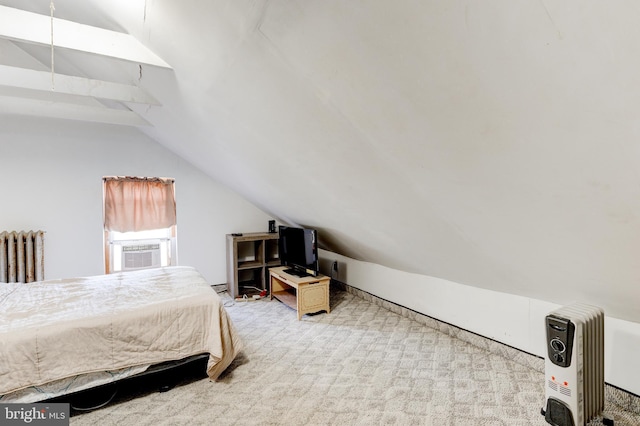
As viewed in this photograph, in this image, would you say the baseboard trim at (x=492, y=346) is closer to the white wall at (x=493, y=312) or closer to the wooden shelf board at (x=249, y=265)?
the white wall at (x=493, y=312)

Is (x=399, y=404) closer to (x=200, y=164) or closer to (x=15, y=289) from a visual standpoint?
(x=15, y=289)

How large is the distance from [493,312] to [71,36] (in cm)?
380

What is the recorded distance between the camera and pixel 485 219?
190cm

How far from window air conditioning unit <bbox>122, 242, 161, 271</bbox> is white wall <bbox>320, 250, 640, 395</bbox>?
296 centimetres

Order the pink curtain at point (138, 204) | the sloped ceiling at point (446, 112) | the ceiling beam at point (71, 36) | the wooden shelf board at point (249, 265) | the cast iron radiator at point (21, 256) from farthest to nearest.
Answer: the wooden shelf board at point (249, 265), the pink curtain at point (138, 204), the cast iron radiator at point (21, 256), the ceiling beam at point (71, 36), the sloped ceiling at point (446, 112)

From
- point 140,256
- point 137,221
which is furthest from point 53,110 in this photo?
point 140,256

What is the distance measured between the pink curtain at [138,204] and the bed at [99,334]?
160 cm

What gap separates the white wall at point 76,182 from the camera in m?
3.95

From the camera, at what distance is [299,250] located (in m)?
4.41

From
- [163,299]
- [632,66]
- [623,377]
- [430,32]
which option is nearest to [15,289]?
[163,299]

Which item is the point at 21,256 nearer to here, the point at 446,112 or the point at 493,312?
the point at 446,112

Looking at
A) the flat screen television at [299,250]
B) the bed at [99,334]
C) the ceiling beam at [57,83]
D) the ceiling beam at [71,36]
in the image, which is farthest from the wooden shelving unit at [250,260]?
the ceiling beam at [71,36]

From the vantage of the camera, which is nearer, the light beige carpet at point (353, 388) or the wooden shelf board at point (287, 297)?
the light beige carpet at point (353, 388)

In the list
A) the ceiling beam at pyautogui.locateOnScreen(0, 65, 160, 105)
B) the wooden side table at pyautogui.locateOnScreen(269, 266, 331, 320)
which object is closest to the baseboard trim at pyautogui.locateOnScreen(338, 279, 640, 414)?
the wooden side table at pyautogui.locateOnScreen(269, 266, 331, 320)
